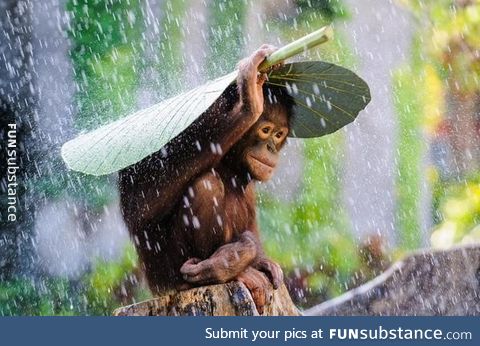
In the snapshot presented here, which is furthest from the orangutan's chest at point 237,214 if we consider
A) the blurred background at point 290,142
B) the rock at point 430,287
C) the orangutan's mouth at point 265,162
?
the blurred background at point 290,142

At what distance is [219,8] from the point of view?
19.8ft

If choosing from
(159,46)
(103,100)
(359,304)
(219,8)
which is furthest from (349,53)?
(359,304)

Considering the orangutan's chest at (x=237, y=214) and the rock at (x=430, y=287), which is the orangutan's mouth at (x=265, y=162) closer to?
the orangutan's chest at (x=237, y=214)

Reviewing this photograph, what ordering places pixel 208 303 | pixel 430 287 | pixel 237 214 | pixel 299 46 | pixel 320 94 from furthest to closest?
pixel 430 287 → pixel 320 94 → pixel 237 214 → pixel 208 303 → pixel 299 46

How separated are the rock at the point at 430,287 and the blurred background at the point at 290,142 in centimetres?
146

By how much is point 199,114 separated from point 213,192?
278 millimetres

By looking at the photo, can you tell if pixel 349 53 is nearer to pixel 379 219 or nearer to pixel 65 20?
pixel 379 219

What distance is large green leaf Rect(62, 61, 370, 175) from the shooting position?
2836 mm

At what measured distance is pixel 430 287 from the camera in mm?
4332

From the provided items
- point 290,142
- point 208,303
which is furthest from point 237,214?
point 290,142

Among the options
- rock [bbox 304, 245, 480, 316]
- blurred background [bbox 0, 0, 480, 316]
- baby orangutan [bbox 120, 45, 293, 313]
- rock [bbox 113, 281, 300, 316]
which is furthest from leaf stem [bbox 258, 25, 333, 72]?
blurred background [bbox 0, 0, 480, 316]

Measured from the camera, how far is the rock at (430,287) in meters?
4.30

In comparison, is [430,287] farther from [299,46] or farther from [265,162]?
[299,46]

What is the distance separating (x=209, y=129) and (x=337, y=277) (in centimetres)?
328
